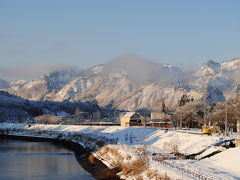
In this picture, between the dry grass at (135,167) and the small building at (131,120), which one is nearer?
the dry grass at (135,167)

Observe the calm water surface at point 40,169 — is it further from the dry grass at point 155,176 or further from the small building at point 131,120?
the small building at point 131,120

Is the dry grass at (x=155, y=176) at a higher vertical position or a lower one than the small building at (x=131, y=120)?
lower

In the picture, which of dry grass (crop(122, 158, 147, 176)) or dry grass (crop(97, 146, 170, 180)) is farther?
dry grass (crop(122, 158, 147, 176))

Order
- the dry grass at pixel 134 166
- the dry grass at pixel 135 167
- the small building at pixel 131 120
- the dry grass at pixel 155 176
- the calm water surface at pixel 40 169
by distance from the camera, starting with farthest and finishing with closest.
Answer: the small building at pixel 131 120 < the calm water surface at pixel 40 169 < the dry grass at pixel 135 167 < the dry grass at pixel 134 166 < the dry grass at pixel 155 176

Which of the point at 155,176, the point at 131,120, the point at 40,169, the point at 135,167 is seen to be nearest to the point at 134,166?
the point at 135,167

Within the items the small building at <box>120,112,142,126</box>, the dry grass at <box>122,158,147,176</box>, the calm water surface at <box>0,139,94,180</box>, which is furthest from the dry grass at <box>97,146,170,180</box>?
the small building at <box>120,112,142,126</box>

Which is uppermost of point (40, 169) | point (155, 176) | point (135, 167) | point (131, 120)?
point (131, 120)

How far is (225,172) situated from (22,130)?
447 feet

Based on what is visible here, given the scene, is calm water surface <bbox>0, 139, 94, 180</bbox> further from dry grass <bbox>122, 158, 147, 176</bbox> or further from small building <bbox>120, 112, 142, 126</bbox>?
small building <bbox>120, 112, 142, 126</bbox>

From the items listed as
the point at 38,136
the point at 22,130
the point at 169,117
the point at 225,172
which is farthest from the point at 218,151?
the point at 22,130

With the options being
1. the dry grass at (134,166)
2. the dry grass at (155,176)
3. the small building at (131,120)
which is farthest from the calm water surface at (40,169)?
the small building at (131,120)

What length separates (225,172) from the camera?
4309cm

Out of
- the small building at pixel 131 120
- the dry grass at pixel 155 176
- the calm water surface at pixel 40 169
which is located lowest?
the calm water surface at pixel 40 169

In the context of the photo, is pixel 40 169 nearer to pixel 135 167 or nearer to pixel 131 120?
pixel 135 167
